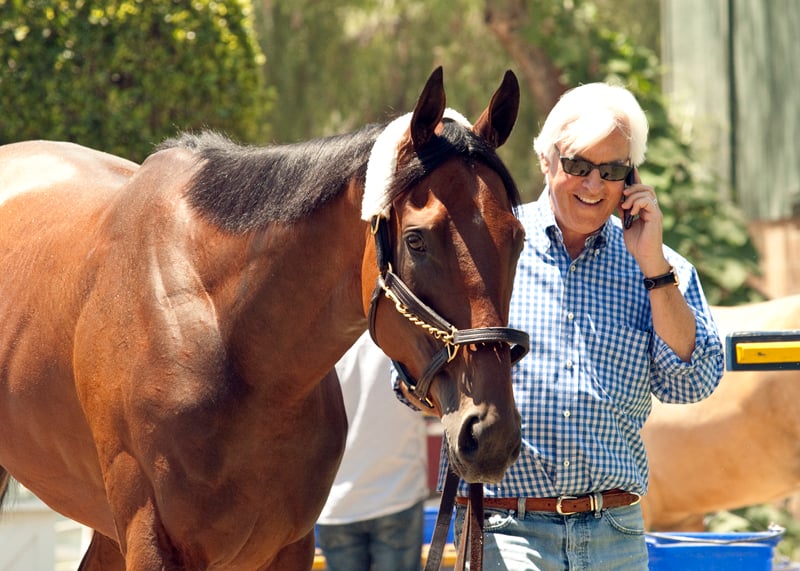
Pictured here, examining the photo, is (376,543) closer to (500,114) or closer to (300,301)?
(300,301)

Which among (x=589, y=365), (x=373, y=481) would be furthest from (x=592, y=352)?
(x=373, y=481)

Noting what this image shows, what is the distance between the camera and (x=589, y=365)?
105 inches

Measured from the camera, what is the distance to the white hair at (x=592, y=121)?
264 cm

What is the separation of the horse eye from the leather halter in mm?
71

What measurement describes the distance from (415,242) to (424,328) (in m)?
0.18

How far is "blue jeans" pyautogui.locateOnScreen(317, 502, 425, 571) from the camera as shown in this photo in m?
4.19

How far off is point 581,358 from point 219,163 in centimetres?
106

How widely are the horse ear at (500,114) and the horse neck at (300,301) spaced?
0.37 metres

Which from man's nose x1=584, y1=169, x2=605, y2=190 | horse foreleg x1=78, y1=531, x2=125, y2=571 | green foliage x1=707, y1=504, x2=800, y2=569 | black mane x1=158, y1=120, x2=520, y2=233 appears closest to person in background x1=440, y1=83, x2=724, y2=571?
man's nose x1=584, y1=169, x2=605, y2=190

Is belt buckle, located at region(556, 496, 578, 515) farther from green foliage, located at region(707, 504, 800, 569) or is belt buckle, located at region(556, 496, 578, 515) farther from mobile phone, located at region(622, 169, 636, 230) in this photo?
green foliage, located at region(707, 504, 800, 569)

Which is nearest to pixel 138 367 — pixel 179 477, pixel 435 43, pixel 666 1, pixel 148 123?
pixel 179 477

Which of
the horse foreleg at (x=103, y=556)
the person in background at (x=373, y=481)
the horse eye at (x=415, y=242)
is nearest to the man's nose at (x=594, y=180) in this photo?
the horse eye at (x=415, y=242)

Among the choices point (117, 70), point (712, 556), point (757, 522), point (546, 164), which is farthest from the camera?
point (757, 522)

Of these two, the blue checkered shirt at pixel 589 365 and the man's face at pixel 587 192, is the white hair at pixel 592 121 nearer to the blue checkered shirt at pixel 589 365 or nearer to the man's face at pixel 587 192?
the man's face at pixel 587 192
